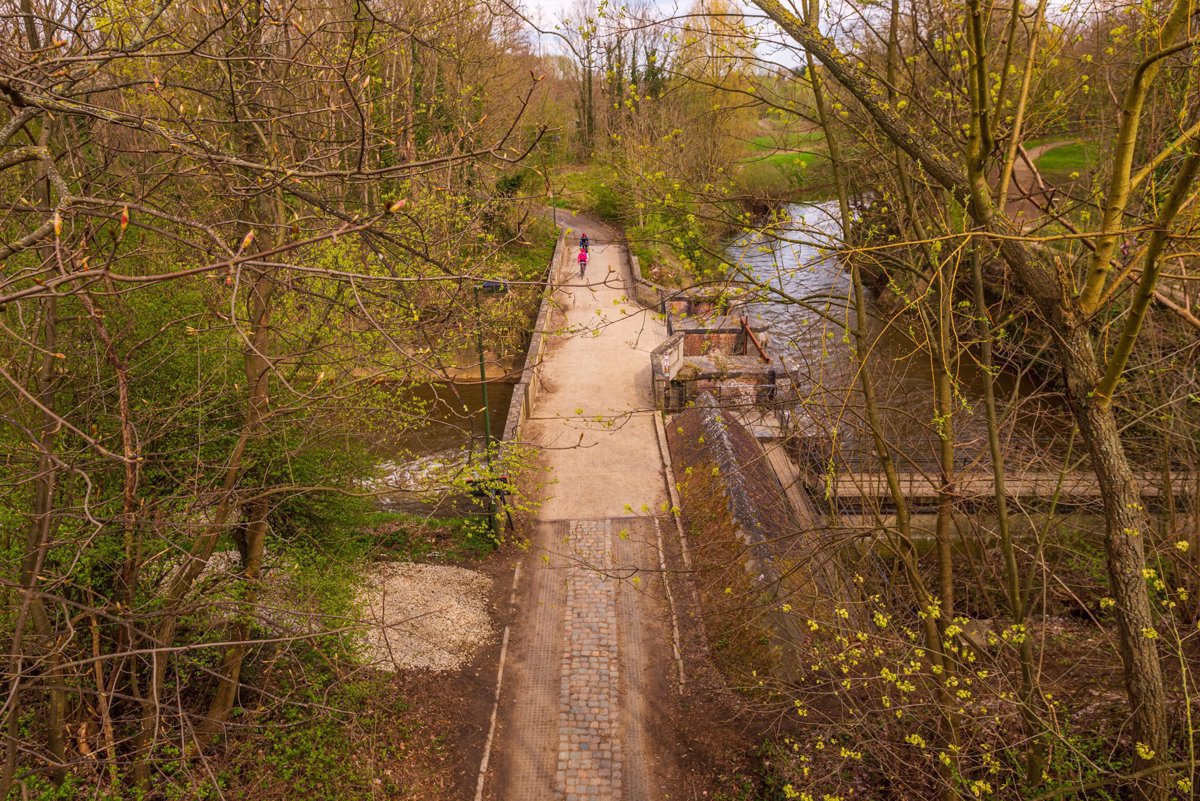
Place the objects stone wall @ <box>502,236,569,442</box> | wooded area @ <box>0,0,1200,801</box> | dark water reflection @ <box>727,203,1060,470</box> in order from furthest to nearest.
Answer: stone wall @ <box>502,236,569,442</box> → dark water reflection @ <box>727,203,1060,470</box> → wooded area @ <box>0,0,1200,801</box>

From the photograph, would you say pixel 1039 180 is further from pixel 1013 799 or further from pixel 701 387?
pixel 701 387

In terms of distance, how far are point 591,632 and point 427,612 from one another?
2134mm

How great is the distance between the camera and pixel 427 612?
9.54 meters

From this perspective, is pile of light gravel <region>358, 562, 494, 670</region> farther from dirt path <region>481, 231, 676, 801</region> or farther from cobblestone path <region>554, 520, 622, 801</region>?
cobblestone path <region>554, 520, 622, 801</region>

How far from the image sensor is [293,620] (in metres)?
7.61

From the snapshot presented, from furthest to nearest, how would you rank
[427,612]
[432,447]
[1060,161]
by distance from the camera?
[1060,161] < [432,447] < [427,612]

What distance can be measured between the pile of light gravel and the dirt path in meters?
0.60

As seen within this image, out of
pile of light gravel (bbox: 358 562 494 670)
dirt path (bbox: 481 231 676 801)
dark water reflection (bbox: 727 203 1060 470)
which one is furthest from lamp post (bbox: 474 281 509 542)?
dark water reflection (bbox: 727 203 1060 470)

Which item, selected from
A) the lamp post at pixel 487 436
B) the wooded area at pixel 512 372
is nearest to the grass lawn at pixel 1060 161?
the wooded area at pixel 512 372

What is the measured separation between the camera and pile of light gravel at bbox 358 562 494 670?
959 centimetres

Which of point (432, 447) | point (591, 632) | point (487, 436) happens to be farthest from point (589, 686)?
point (432, 447)

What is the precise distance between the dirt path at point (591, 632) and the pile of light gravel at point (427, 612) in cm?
60

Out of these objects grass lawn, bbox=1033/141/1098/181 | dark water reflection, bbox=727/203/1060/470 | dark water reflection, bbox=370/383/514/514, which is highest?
grass lawn, bbox=1033/141/1098/181

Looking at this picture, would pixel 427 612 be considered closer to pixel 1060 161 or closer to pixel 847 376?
pixel 847 376
